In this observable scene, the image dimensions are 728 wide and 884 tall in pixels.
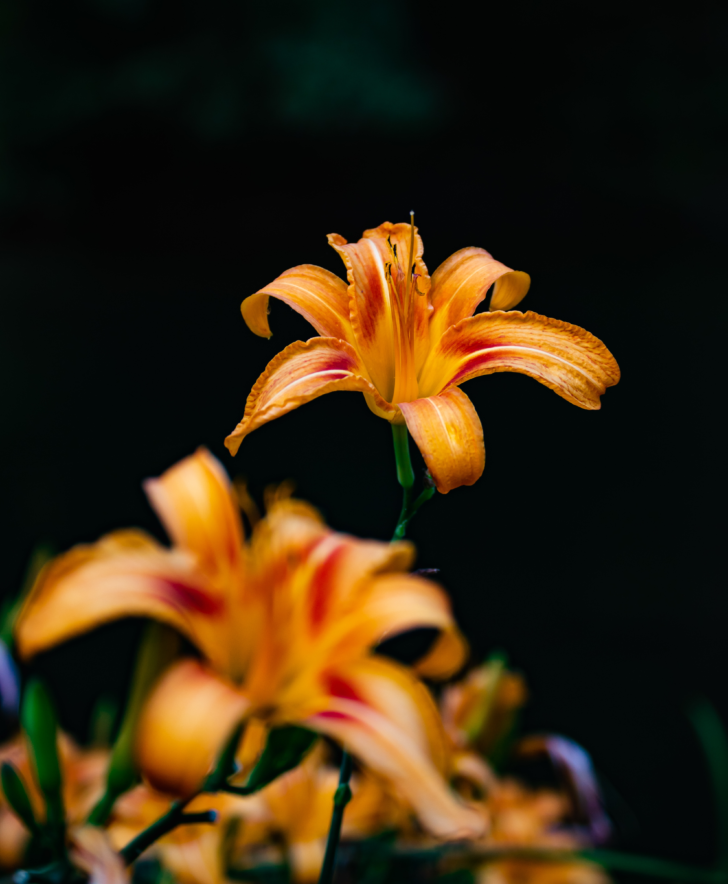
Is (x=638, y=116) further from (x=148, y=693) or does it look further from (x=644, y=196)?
(x=148, y=693)

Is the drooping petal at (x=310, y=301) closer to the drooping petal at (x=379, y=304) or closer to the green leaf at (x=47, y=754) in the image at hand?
the drooping petal at (x=379, y=304)

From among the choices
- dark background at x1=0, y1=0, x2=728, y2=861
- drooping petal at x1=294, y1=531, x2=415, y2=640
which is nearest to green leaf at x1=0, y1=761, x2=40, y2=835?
drooping petal at x1=294, y1=531, x2=415, y2=640

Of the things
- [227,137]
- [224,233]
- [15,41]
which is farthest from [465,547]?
[15,41]

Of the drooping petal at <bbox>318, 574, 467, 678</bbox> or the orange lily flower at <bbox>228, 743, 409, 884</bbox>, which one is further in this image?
the orange lily flower at <bbox>228, 743, 409, 884</bbox>

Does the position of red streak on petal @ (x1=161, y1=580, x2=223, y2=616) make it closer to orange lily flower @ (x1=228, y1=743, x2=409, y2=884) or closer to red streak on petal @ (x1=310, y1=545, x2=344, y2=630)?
red streak on petal @ (x1=310, y1=545, x2=344, y2=630)

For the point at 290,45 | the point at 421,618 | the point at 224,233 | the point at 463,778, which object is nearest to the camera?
the point at 421,618

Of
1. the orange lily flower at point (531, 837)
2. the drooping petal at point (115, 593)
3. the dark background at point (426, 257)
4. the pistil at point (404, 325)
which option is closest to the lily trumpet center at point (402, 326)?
the pistil at point (404, 325)

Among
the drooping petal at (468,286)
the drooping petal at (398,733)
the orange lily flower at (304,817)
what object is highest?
the drooping petal at (468,286)
